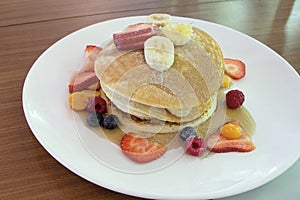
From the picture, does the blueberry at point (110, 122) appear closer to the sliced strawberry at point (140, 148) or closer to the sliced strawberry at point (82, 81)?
the sliced strawberry at point (140, 148)

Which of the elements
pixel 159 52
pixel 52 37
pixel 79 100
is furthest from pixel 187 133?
pixel 52 37

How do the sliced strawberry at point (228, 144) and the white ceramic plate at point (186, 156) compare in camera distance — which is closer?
the white ceramic plate at point (186, 156)

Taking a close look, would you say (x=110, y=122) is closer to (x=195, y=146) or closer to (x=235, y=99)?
(x=195, y=146)

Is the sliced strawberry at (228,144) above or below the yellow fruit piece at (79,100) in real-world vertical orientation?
below

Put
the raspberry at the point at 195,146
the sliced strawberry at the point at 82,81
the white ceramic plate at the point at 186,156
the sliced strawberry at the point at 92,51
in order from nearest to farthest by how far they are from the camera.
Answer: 1. the white ceramic plate at the point at 186,156
2. the raspberry at the point at 195,146
3. the sliced strawberry at the point at 82,81
4. the sliced strawberry at the point at 92,51

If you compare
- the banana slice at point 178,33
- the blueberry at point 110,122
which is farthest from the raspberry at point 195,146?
the banana slice at point 178,33

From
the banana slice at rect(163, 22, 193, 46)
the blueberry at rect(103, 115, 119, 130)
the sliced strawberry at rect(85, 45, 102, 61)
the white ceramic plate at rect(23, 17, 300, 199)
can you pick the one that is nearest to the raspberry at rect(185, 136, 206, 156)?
the white ceramic plate at rect(23, 17, 300, 199)

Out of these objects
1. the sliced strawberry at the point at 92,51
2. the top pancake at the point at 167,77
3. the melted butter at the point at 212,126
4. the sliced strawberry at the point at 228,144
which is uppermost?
the top pancake at the point at 167,77

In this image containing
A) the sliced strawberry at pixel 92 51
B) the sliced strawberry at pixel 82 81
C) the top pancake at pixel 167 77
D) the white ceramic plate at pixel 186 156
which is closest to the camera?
the white ceramic plate at pixel 186 156
